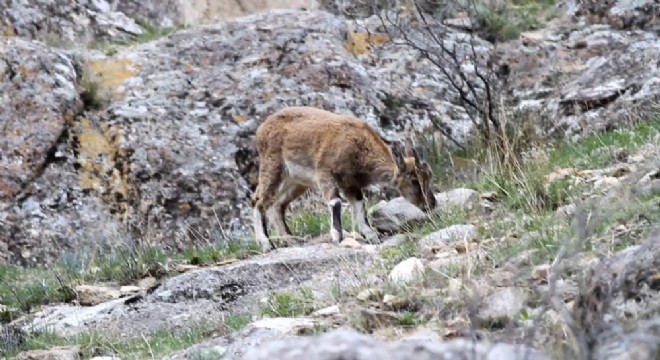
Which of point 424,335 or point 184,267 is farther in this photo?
point 184,267

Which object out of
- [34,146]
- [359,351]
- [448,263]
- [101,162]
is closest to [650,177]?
[448,263]

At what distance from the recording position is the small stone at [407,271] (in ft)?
23.4

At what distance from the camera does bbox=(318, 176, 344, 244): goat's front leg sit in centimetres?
1054

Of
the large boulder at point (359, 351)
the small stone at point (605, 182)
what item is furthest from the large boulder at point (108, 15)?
the large boulder at point (359, 351)

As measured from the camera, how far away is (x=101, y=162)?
1302cm

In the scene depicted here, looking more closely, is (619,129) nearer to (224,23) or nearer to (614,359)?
(224,23)

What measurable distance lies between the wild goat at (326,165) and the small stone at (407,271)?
3238 millimetres

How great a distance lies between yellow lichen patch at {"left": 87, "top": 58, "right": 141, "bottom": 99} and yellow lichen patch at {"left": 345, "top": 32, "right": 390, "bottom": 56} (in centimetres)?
278

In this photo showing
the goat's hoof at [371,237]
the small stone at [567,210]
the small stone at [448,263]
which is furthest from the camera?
the goat's hoof at [371,237]

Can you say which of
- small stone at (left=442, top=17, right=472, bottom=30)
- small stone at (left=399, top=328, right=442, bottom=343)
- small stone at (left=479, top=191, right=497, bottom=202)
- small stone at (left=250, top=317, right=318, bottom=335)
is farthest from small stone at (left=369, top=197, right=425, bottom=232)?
small stone at (left=442, top=17, right=472, bottom=30)

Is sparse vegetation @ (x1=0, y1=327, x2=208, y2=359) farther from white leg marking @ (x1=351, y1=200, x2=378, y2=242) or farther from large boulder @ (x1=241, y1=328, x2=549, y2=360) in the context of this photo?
large boulder @ (x1=241, y1=328, x2=549, y2=360)

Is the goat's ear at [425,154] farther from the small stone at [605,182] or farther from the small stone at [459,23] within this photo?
the small stone at [605,182]

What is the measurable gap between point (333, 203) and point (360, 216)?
0.28m

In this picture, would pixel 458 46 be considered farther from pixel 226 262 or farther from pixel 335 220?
pixel 226 262
